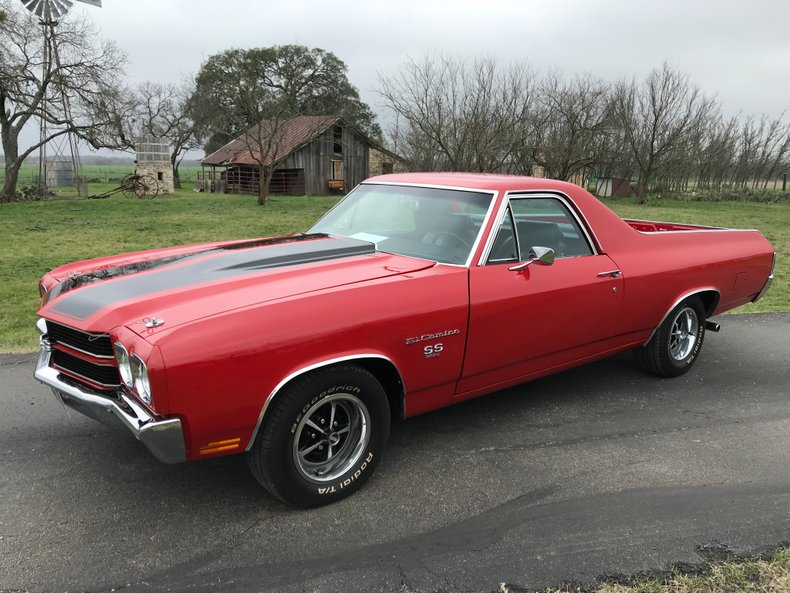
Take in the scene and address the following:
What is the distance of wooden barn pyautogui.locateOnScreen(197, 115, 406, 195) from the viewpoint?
39875mm

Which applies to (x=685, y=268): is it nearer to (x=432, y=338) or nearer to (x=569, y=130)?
(x=432, y=338)

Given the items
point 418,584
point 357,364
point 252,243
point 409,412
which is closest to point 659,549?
point 418,584

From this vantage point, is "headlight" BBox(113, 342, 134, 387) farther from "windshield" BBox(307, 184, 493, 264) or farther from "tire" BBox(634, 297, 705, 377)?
"tire" BBox(634, 297, 705, 377)

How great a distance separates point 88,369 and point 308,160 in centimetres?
3895

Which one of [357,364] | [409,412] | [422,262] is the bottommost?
[409,412]

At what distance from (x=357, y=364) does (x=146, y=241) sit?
1283cm

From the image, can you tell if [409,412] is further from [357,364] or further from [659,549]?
[659,549]

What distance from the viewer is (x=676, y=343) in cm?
496

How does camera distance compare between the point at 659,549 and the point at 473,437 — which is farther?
the point at 473,437

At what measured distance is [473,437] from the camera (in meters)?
3.80

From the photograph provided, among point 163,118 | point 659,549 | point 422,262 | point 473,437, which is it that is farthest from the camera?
point 163,118

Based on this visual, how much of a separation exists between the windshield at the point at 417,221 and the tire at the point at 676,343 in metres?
1.99

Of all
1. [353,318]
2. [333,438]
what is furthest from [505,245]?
[333,438]

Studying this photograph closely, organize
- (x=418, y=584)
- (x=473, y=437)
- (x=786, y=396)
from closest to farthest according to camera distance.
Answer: (x=418, y=584) → (x=473, y=437) → (x=786, y=396)
